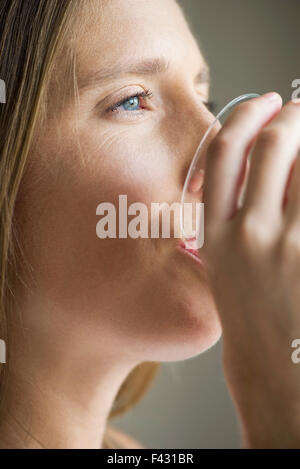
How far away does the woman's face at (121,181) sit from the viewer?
29.0 inches

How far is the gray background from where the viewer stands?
1305 mm

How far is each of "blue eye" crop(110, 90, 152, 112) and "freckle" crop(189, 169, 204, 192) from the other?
123 mm

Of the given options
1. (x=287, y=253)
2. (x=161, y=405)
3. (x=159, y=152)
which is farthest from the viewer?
(x=161, y=405)

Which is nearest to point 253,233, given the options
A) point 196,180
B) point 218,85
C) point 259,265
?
point 259,265

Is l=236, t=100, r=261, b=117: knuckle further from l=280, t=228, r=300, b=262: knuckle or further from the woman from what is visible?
l=280, t=228, r=300, b=262: knuckle

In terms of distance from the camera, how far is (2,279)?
2.66ft

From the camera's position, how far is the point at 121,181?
0.75 meters

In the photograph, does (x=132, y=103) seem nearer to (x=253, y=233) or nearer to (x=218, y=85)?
(x=253, y=233)

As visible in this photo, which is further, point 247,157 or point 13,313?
point 13,313

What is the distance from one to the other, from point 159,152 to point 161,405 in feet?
3.43

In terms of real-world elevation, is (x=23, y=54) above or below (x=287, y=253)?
above

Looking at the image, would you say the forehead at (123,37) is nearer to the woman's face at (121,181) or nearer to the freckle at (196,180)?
the woman's face at (121,181)
